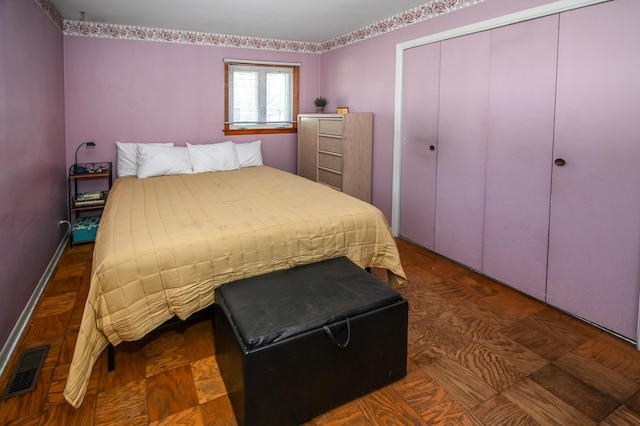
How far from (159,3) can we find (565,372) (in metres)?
3.82

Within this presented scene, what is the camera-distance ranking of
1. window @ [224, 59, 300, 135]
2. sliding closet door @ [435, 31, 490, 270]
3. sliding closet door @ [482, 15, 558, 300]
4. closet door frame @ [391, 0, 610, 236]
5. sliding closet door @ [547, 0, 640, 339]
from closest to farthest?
sliding closet door @ [547, 0, 640, 339], closet door frame @ [391, 0, 610, 236], sliding closet door @ [482, 15, 558, 300], sliding closet door @ [435, 31, 490, 270], window @ [224, 59, 300, 135]

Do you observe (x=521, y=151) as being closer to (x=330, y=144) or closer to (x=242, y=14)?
(x=330, y=144)

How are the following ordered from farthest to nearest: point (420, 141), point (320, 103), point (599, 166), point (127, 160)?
1. point (320, 103)
2. point (127, 160)
3. point (420, 141)
4. point (599, 166)

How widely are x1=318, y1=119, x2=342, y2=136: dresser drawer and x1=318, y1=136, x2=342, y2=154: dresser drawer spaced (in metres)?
0.06

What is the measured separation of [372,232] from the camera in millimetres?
2471

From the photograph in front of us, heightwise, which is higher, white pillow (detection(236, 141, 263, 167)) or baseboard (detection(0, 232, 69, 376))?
white pillow (detection(236, 141, 263, 167))

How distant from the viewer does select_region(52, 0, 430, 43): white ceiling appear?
328 centimetres

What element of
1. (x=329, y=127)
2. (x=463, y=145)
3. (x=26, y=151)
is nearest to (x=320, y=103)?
(x=329, y=127)

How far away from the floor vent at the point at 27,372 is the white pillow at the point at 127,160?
226 centimetres

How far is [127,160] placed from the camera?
400cm

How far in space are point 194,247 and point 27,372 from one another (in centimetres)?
99

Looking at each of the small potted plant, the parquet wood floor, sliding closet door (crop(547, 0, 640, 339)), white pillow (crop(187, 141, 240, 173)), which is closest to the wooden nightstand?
white pillow (crop(187, 141, 240, 173))

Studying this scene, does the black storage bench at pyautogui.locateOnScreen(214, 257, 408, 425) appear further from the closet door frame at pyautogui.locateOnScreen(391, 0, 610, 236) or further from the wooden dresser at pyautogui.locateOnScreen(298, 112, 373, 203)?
the wooden dresser at pyautogui.locateOnScreen(298, 112, 373, 203)

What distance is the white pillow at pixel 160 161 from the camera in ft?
12.5
